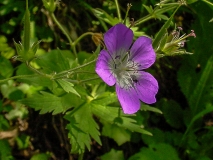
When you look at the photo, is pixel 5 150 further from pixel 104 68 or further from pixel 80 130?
pixel 104 68

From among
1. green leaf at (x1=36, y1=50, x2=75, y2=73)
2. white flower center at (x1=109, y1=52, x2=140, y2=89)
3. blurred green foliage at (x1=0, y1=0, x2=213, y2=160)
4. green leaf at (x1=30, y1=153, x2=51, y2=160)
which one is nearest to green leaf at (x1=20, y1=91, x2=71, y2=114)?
blurred green foliage at (x1=0, y1=0, x2=213, y2=160)

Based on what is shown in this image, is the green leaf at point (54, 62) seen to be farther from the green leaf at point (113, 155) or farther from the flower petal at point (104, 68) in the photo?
the green leaf at point (113, 155)

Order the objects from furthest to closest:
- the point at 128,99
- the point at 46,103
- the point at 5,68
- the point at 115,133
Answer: the point at 115,133
the point at 5,68
the point at 46,103
the point at 128,99

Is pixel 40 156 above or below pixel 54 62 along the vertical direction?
below

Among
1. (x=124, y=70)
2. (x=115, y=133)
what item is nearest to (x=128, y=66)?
(x=124, y=70)

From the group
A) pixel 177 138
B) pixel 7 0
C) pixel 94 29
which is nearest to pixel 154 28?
pixel 94 29

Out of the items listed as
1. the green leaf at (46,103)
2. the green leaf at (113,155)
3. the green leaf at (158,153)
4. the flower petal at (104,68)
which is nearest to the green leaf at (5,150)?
the green leaf at (46,103)

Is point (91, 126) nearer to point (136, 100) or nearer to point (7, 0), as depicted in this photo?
point (136, 100)
